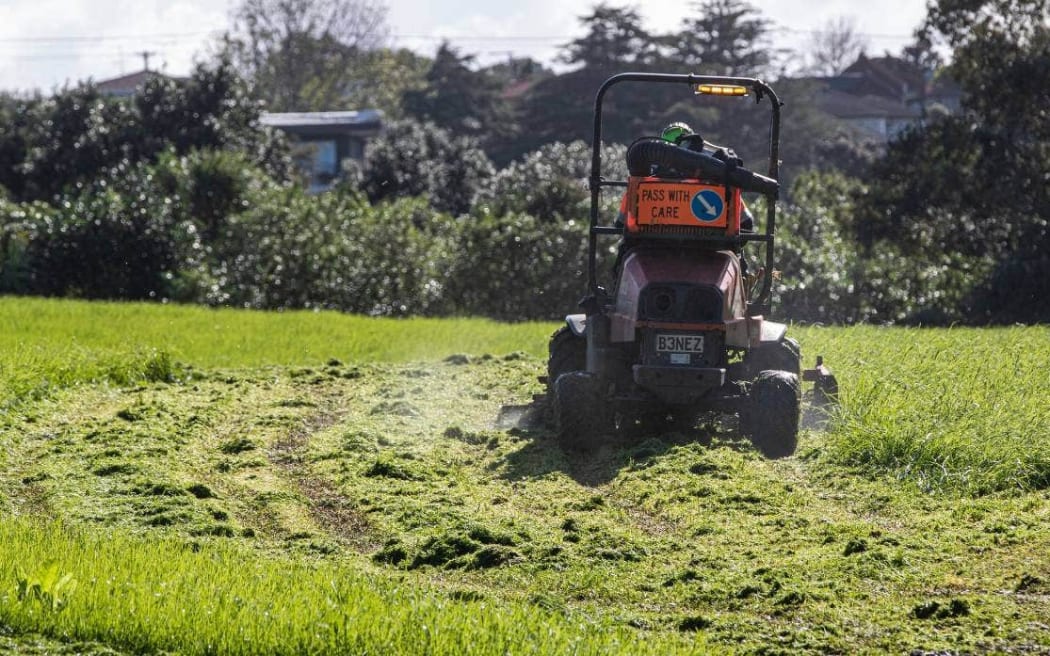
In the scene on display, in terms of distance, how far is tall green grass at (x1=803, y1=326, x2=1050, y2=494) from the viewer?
973 cm

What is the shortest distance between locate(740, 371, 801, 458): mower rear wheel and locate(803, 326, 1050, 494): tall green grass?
32 cm

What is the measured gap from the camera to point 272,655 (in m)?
6.33

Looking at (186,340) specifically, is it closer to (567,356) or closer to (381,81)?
(567,356)

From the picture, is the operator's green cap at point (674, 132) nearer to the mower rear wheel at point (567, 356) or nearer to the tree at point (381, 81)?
the mower rear wheel at point (567, 356)

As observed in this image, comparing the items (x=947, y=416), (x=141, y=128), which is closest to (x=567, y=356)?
(x=947, y=416)

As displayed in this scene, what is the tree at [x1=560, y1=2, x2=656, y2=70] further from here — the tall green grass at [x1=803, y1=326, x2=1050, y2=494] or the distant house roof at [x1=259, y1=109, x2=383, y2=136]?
the tall green grass at [x1=803, y1=326, x2=1050, y2=494]

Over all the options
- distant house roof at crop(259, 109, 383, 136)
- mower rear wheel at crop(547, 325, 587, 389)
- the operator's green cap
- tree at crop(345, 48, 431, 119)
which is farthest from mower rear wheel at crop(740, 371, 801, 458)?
tree at crop(345, 48, 431, 119)

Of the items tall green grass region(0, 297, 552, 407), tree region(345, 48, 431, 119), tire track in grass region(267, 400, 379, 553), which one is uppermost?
tree region(345, 48, 431, 119)

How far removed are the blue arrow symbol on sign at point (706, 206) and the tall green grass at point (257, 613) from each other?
455cm

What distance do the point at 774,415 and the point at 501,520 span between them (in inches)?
104

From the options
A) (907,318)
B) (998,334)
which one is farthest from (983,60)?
(998,334)

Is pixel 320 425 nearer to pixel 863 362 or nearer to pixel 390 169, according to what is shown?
pixel 863 362

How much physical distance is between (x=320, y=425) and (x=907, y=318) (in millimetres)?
18621

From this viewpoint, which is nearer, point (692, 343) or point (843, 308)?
point (692, 343)
